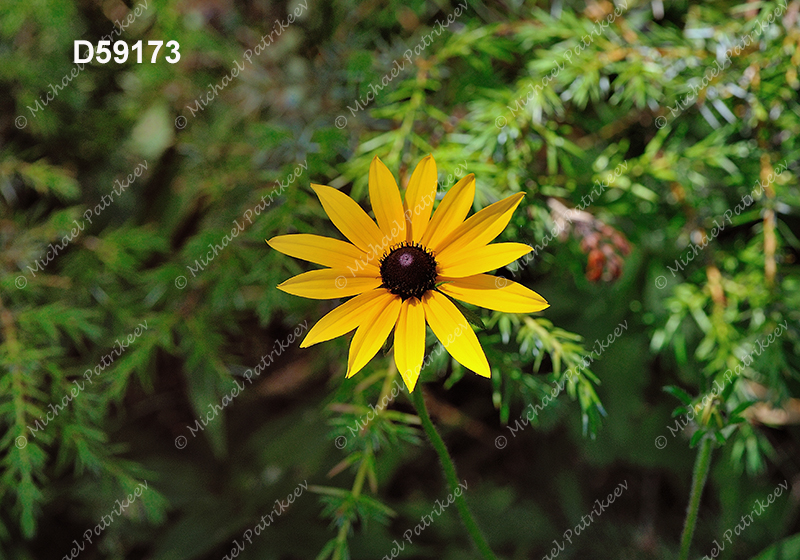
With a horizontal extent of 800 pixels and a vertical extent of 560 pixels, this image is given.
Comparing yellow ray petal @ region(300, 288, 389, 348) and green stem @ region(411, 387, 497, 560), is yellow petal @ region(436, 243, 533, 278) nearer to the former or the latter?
yellow ray petal @ region(300, 288, 389, 348)

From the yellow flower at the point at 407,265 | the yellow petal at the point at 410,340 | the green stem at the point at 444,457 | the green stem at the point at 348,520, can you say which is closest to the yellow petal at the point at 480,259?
the yellow flower at the point at 407,265

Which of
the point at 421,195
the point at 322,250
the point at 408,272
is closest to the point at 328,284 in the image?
the point at 322,250

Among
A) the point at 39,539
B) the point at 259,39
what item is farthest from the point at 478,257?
the point at 39,539

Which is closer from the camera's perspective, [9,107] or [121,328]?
[121,328]

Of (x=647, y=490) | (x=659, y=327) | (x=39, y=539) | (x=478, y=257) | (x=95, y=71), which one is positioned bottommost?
(x=39, y=539)

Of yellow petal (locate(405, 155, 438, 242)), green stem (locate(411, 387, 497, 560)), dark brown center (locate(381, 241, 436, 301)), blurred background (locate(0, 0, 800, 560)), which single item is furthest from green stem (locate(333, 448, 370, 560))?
yellow petal (locate(405, 155, 438, 242))

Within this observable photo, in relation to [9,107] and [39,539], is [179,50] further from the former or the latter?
[39,539]
